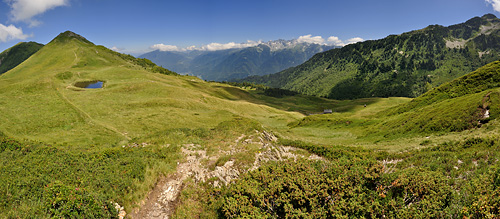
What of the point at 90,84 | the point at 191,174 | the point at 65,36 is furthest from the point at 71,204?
the point at 65,36

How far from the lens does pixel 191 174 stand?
51.9ft

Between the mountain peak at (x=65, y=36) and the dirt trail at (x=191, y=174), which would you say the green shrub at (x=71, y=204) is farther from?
the mountain peak at (x=65, y=36)

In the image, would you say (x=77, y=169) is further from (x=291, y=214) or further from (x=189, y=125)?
(x=189, y=125)

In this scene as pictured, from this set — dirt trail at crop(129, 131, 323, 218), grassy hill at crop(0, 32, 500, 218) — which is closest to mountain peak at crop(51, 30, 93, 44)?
grassy hill at crop(0, 32, 500, 218)

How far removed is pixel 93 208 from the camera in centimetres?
1013

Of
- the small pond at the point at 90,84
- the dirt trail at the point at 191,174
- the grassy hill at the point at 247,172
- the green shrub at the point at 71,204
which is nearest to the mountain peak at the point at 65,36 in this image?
the small pond at the point at 90,84

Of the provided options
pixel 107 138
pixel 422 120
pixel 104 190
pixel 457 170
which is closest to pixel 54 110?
pixel 107 138

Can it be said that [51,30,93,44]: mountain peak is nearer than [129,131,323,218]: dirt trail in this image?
No

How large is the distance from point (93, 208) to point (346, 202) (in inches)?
525

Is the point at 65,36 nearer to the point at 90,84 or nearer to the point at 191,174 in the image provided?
the point at 90,84

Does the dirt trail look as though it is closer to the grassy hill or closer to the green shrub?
the grassy hill

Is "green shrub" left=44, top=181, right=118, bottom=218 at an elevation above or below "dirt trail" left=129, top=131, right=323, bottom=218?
above

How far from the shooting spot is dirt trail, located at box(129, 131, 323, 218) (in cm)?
1274

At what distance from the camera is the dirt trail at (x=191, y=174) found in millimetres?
12742
